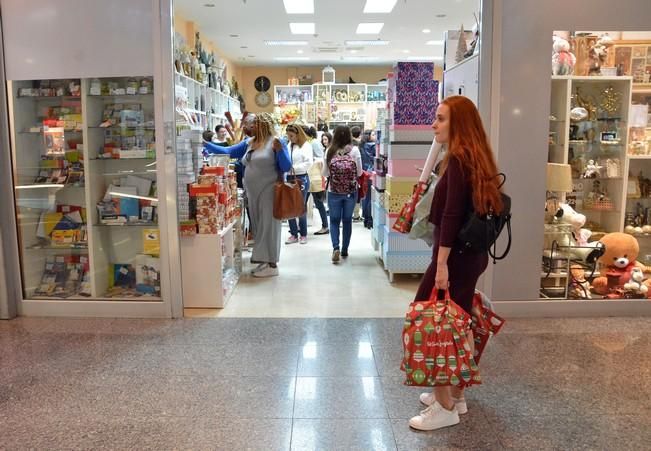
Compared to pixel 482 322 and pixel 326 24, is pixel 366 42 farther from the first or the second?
pixel 482 322

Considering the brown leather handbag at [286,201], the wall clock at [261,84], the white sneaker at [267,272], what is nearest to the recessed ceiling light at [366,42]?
the wall clock at [261,84]

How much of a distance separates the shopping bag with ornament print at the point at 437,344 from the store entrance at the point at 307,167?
1584 millimetres

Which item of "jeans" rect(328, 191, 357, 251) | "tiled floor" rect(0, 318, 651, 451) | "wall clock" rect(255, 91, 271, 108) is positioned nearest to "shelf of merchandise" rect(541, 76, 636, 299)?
"tiled floor" rect(0, 318, 651, 451)

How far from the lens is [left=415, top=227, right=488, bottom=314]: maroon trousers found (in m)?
2.40

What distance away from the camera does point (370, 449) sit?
92.5 inches

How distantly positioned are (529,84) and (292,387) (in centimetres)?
256

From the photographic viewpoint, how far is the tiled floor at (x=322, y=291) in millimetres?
4211

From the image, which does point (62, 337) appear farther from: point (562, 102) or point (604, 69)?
point (604, 69)

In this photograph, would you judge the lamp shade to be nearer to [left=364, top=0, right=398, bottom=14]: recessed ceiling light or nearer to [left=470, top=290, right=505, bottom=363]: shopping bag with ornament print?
[left=470, top=290, right=505, bottom=363]: shopping bag with ornament print

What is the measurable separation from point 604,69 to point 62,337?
440 centimetres

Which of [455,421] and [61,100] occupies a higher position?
[61,100]

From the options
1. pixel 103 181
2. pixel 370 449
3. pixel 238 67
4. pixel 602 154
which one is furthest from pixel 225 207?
pixel 238 67

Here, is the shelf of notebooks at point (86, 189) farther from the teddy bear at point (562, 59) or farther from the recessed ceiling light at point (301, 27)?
the recessed ceiling light at point (301, 27)

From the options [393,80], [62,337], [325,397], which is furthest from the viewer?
[393,80]
